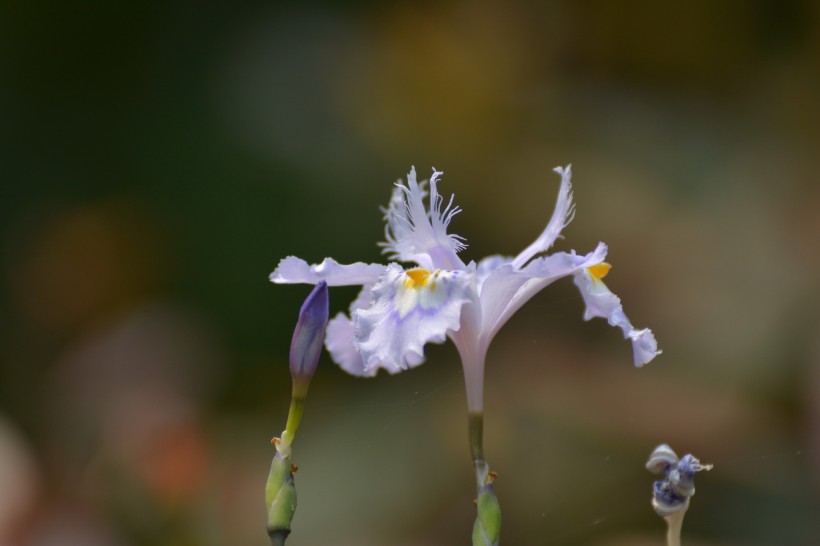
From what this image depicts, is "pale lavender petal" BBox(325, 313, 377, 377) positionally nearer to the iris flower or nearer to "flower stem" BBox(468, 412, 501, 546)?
the iris flower

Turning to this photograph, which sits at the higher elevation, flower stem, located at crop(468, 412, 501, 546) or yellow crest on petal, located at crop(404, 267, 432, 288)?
yellow crest on petal, located at crop(404, 267, 432, 288)

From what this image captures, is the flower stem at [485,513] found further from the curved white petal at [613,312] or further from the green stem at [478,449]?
the curved white petal at [613,312]

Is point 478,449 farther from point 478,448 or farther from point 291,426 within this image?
point 291,426

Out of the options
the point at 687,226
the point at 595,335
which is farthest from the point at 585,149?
the point at 595,335

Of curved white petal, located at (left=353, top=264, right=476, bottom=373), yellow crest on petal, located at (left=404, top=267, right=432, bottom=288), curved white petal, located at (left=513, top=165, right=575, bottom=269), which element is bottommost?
curved white petal, located at (left=353, top=264, right=476, bottom=373)

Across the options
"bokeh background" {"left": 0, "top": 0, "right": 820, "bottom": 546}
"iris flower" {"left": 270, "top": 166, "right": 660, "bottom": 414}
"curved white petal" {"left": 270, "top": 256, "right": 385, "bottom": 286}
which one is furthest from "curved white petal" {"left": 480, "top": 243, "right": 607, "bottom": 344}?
"bokeh background" {"left": 0, "top": 0, "right": 820, "bottom": 546}

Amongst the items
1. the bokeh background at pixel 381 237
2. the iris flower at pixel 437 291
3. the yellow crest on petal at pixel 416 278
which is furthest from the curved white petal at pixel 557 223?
the bokeh background at pixel 381 237

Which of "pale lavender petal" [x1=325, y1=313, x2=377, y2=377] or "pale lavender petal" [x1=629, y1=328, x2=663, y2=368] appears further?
"pale lavender petal" [x1=325, y1=313, x2=377, y2=377]
